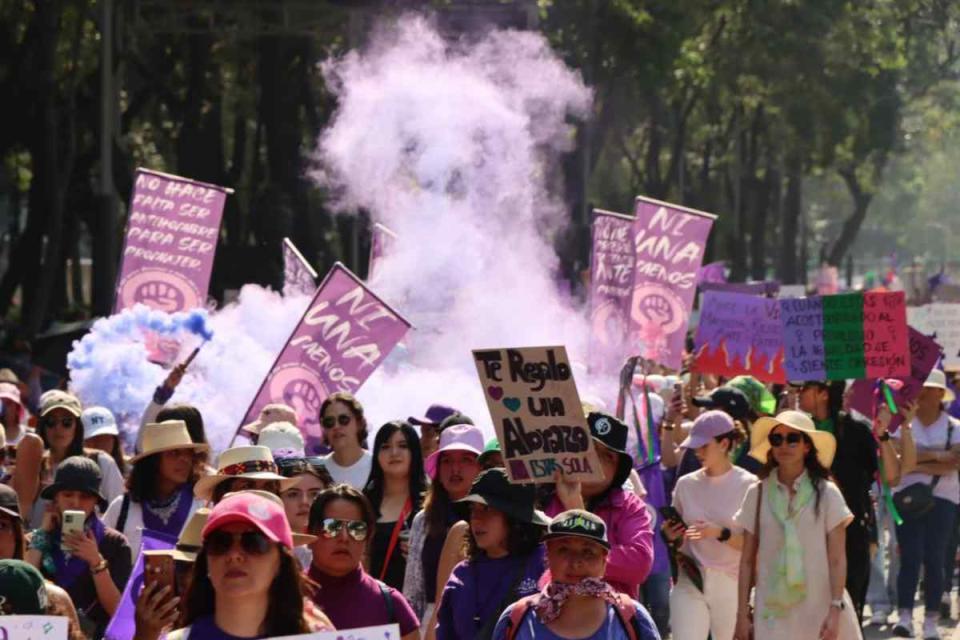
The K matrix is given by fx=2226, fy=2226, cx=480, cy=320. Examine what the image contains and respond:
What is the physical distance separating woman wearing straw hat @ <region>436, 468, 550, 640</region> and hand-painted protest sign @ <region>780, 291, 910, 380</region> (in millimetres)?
5383

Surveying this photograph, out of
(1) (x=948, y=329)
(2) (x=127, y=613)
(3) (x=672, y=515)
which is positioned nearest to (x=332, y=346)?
(3) (x=672, y=515)

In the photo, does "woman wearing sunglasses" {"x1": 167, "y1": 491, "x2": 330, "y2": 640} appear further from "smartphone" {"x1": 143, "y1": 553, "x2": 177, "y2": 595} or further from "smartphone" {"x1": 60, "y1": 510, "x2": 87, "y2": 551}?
"smartphone" {"x1": 60, "y1": 510, "x2": 87, "y2": 551}

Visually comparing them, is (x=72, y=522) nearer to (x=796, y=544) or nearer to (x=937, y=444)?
(x=796, y=544)

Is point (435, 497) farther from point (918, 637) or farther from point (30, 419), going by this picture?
point (30, 419)

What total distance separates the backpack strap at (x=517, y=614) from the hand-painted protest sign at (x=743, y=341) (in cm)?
957

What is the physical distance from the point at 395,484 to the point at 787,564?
165 centimetres

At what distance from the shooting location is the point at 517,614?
6082 mm

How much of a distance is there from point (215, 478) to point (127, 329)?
5.94 metres

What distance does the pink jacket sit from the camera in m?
7.30

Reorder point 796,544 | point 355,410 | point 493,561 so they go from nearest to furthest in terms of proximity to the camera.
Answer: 1. point 493,561
2. point 796,544
3. point 355,410

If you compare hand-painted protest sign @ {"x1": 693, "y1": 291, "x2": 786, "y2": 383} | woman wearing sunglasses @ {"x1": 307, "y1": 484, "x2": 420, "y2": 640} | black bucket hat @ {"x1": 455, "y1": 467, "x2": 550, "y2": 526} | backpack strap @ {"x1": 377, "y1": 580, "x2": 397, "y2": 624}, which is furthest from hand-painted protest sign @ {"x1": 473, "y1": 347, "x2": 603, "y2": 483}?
hand-painted protest sign @ {"x1": 693, "y1": 291, "x2": 786, "y2": 383}

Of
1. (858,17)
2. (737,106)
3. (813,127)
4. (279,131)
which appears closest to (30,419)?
(279,131)

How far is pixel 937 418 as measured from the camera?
13.3 m

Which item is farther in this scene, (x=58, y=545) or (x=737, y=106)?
(x=737, y=106)
